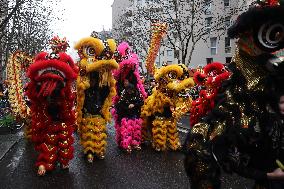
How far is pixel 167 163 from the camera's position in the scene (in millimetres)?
7590

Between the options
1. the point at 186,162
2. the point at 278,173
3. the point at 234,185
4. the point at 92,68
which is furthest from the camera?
the point at 92,68

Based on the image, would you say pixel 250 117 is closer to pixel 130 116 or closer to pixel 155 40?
pixel 130 116

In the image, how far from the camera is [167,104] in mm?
8633

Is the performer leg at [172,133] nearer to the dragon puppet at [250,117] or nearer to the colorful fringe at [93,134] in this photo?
the colorful fringe at [93,134]

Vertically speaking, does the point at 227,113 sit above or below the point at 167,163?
above

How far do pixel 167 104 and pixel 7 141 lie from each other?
14.6 ft

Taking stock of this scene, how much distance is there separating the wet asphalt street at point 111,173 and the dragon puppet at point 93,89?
16.1 inches

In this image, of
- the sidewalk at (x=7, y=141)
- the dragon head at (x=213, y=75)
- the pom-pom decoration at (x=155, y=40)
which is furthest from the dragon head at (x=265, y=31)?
the pom-pom decoration at (x=155, y=40)

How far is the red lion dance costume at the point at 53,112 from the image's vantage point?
6453 mm

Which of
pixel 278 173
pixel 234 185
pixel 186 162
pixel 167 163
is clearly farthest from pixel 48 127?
pixel 278 173

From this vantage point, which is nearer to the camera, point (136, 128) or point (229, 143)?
point (229, 143)

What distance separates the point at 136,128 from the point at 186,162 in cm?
647

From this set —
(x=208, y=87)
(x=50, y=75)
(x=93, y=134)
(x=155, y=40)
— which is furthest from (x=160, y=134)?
(x=155, y=40)

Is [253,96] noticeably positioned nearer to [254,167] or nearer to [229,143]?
[229,143]
